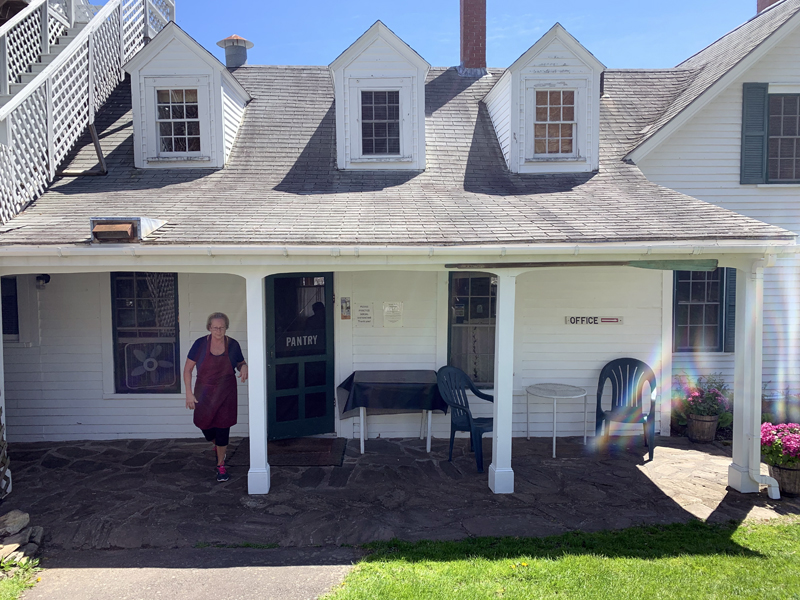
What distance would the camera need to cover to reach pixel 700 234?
575cm

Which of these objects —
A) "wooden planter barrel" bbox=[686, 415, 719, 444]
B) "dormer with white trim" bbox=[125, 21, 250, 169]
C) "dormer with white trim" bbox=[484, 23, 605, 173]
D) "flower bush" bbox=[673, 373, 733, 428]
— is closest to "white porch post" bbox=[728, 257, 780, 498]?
"wooden planter barrel" bbox=[686, 415, 719, 444]

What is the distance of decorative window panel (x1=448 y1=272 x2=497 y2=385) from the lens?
806 centimetres

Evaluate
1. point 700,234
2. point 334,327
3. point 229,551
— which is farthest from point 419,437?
point 700,234

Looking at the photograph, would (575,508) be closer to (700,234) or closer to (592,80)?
(700,234)

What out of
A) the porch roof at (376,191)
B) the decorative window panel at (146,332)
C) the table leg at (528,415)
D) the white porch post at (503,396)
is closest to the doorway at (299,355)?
the porch roof at (376,191)

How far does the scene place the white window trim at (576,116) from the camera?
844cm

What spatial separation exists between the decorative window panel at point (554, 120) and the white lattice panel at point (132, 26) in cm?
794

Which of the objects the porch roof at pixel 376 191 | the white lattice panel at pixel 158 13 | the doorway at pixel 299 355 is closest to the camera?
the porch roof at pixel 376 191

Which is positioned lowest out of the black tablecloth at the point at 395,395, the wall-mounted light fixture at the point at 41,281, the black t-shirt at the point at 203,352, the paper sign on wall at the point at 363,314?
the black tablecloth at the point at 395,395

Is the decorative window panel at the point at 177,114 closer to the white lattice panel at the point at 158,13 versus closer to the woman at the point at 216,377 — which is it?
the woman at the point at 216,377

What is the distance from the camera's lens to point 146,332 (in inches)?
313

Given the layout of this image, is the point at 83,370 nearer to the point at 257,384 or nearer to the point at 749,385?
the point at 257,384

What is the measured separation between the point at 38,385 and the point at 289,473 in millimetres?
4289

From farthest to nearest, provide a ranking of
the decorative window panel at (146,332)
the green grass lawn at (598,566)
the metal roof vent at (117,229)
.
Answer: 1. the decorative window panel at (146,332)
2. the metal roof vent at (117,229)
3. the green grass lawn at (598,566)
